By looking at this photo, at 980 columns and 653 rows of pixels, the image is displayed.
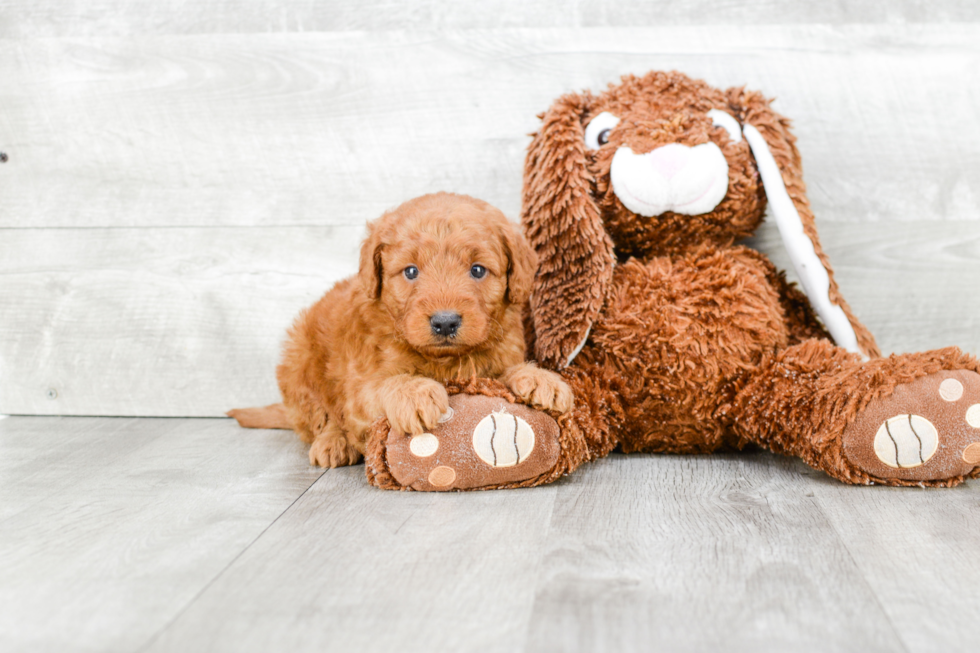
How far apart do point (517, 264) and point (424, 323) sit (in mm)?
257

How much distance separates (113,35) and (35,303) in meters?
0.85

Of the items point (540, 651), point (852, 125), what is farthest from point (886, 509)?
point (852, 125)

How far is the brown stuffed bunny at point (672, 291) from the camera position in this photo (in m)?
1.68

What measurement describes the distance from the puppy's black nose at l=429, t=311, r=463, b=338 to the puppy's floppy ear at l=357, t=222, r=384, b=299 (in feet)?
0.69

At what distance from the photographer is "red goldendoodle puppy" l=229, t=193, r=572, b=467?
1521 mm

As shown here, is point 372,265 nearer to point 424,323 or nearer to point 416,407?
point 424,323

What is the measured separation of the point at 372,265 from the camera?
162 centimetres

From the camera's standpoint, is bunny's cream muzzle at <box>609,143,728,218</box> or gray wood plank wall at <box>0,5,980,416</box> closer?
bunny's cream muzzle at <box>609,143,728,218</box>

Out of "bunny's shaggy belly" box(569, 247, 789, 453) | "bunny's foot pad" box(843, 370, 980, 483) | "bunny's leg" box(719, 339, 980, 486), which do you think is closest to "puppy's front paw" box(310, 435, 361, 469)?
"bunny's shaggy belly" box(569, 247, 789, 453)

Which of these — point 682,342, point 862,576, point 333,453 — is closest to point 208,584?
point 333,453

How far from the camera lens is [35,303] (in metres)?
2.40

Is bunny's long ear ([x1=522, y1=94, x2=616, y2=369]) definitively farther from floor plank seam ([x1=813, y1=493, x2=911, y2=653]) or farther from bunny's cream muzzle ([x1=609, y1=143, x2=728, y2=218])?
floor plank seam ([x1=813, y1=493, x2=911, y2=653])

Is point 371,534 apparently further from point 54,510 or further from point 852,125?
point 852,125

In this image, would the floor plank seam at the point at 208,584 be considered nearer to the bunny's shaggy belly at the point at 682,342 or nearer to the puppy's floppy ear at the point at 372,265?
the puppy's floppy ear at the point at 372,265
